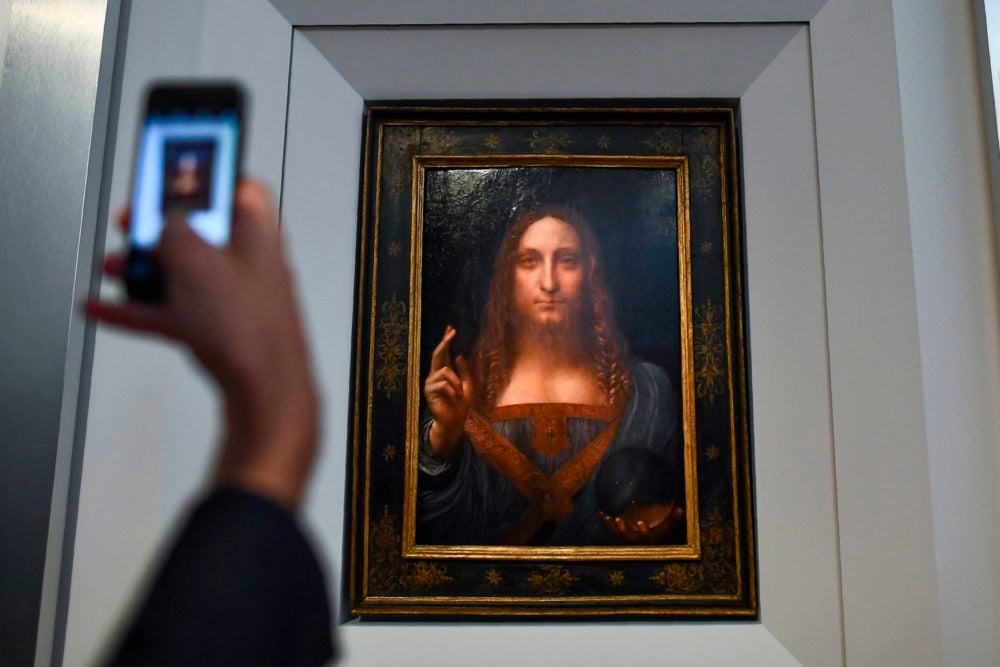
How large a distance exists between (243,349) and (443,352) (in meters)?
1.09

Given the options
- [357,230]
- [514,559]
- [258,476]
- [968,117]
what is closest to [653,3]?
[968,117]

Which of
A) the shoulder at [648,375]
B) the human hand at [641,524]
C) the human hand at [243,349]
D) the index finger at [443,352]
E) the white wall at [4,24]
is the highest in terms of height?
the white wall at [4,24]

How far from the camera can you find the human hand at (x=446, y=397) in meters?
1.38

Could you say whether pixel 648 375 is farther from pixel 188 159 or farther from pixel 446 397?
pixel 188 159

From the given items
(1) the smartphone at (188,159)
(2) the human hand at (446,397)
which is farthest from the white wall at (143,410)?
(1) the smartphone at (188,159)

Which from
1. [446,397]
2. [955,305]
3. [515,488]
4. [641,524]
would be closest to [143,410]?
[446,397]

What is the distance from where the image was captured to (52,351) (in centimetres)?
124

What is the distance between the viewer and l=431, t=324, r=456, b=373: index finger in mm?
1398

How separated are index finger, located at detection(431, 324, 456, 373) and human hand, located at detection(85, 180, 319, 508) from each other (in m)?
1.06

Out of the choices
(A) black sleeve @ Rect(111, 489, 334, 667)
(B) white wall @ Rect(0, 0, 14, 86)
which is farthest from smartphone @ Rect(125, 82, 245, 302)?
(B) white wall @ Rect(0, 0, 14, 86)

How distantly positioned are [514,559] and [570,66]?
828 millimetres

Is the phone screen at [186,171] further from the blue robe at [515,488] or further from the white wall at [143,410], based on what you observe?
the blue robe at [515,488]

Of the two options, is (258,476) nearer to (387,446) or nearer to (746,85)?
(387,446)

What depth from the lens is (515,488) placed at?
4.46 ft
